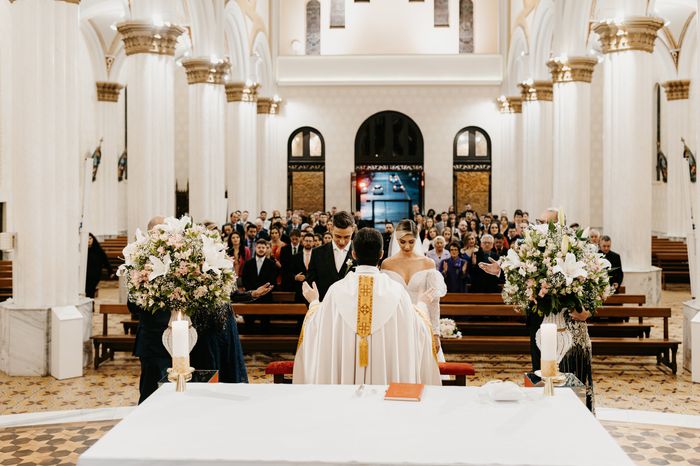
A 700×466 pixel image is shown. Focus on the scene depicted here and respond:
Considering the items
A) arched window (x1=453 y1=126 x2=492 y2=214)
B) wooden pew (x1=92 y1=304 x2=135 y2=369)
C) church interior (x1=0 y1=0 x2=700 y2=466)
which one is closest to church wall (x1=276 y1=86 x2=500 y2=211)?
church interior (x1=0 y1=0 x2=700 y2=466)

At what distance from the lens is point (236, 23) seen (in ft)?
65.9

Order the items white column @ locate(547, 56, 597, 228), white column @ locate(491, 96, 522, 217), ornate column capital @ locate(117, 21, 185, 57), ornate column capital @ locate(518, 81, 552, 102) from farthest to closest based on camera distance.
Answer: white column @ locate(491, 96, 522, 217)
ornate column capital @ locate(518, 81, 552, 102)
white column @ locate(547, 56, 597, 228)
ornate column capital @ locate(117, 21, 185, 57)

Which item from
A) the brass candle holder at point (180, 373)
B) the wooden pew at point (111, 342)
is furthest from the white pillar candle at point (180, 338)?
the wooden pew at point (111, 342)

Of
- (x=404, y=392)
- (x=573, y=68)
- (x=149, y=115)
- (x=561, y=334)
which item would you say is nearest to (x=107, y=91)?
(x=149, y=115)

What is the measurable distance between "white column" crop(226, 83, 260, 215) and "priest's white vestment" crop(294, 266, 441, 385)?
57.4ft

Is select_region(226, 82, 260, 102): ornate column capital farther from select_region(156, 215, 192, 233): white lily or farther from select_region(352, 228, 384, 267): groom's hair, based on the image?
Result: select_region(352, 228, 384, 267): groom's hair

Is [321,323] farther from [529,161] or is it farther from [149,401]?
[529,161]

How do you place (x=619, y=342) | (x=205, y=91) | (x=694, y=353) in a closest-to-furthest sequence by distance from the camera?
(x=694, y=353) < (x=619, y=342) < (x=205, y=91)

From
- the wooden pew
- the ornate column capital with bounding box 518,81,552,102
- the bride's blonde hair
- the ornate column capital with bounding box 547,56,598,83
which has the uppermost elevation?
the ornate column capital with bounding box 518,81,552,102

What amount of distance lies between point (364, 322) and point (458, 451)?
1.50m

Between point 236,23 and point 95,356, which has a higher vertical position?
point 236,23

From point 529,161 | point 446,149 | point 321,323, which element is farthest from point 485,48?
point 321,323

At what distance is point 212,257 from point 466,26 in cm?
2482

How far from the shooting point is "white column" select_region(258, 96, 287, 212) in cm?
2588
